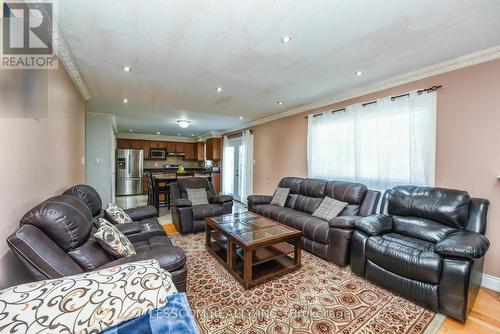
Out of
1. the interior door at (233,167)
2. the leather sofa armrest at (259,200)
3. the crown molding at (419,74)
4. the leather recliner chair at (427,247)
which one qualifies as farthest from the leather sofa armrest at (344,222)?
the interior door at (233,167)

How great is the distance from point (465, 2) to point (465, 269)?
6.63ft

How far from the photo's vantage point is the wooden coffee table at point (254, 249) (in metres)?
2.19

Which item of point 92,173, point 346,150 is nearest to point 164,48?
point 346,150

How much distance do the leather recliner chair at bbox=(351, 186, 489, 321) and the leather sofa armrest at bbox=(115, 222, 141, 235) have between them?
249cm

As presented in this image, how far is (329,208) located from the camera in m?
3.21

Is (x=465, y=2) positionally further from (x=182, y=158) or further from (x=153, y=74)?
(x=182, y=158)

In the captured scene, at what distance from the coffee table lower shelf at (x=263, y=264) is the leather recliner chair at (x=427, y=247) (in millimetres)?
757

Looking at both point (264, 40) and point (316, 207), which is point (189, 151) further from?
point (264, 40)

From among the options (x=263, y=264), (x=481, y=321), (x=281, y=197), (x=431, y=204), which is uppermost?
(x=431, y=204)

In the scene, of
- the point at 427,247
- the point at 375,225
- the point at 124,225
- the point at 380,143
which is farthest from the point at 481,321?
the point at 124,225

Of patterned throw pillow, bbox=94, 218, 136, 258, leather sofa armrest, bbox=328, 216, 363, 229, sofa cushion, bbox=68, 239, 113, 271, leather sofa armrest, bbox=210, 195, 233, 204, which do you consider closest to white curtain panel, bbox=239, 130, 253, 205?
leather sofa armrest, bbox=210, 195, 233, 204

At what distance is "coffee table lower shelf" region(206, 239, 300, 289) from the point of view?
2.24 metres

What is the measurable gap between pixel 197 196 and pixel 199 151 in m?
5.70

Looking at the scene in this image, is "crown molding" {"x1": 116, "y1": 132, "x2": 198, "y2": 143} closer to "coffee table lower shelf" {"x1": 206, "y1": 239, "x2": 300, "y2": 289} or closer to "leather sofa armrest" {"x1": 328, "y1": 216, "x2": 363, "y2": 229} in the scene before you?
"coffee table lower shelf" {"x1": 206, "y1": 239, "x2": 300, "y2": 289}
